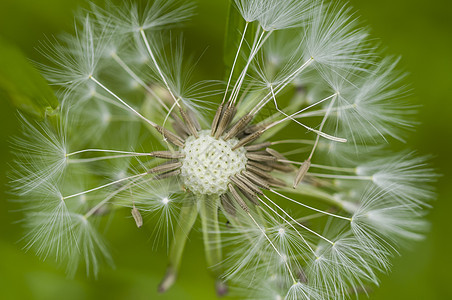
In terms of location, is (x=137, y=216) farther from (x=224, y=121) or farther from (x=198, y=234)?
(x=198, y=234)

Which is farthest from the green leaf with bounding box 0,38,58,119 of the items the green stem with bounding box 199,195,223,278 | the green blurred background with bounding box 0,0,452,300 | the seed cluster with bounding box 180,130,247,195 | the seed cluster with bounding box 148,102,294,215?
the green stem with bounding box 199,195,223,278

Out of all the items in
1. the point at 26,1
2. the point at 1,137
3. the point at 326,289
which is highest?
the point at 26,1

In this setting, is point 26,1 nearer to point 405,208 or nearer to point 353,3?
point 353,3

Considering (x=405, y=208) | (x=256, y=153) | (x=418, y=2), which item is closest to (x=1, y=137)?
(x=256, y=153)

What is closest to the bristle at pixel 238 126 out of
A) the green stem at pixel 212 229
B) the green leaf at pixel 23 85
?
the green stem at pixel 212 229

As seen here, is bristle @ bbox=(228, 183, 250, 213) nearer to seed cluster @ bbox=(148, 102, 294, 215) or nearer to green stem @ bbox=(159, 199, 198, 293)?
seed cluster @ bbox=(148, 102, 294, 215)
